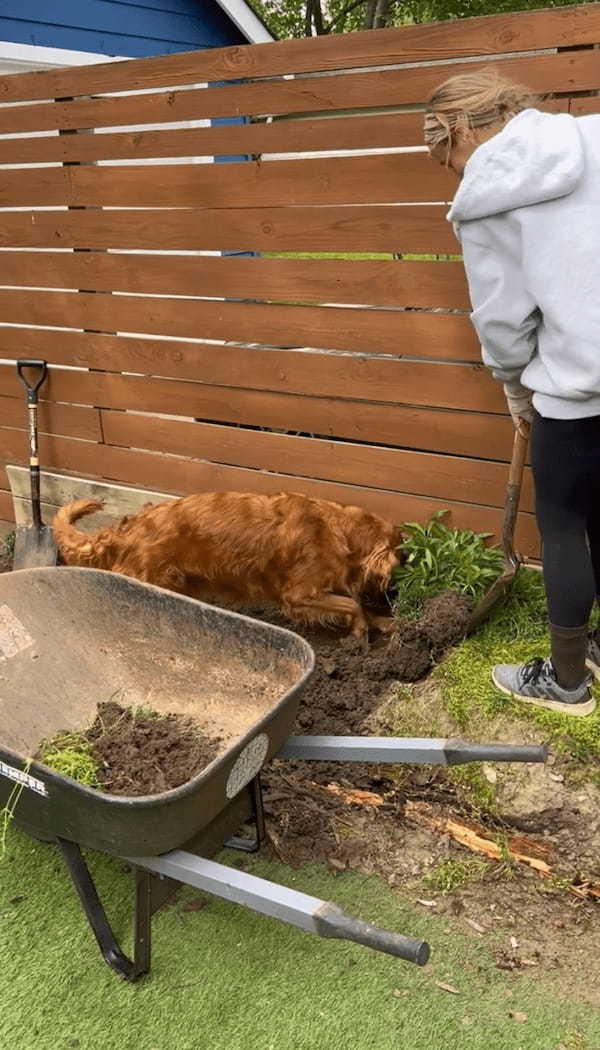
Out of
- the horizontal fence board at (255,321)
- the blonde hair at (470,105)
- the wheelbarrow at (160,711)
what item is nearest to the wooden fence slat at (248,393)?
the horizontal fence board at (255,321)

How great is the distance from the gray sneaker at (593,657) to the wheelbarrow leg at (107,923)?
174 cm

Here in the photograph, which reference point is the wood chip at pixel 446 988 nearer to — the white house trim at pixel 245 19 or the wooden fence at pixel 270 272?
the wooden fence at pixel 270 272

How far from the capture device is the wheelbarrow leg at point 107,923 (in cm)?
233

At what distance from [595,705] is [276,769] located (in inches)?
46.6

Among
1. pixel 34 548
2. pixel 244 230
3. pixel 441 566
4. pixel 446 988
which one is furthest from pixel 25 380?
pixel 446 988

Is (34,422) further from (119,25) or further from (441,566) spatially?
(119,25)

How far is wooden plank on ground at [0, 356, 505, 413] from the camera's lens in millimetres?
3725

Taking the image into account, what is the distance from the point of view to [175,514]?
4.09 m

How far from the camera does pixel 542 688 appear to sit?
3035 millimetres

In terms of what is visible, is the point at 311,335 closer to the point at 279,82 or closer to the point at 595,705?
the point at 279,82

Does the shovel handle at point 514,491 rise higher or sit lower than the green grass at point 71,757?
higher

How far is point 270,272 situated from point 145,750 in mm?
2401

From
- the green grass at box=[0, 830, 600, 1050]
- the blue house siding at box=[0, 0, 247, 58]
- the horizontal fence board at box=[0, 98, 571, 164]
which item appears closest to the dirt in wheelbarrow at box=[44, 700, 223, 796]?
the green grass at box=[0, 830, 600, 1050]

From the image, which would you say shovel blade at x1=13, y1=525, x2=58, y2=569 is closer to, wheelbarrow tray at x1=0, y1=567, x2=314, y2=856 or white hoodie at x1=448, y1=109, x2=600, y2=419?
wheelbarrow tray at x1=0, y1=567, x2=314, y2=856
